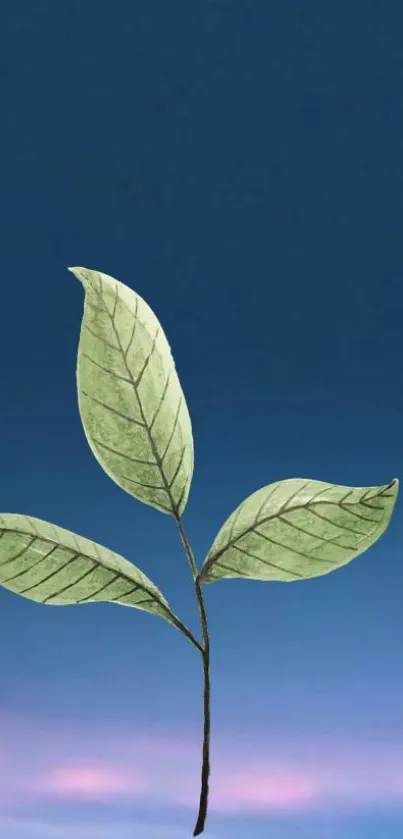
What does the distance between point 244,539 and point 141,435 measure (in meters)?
0.13

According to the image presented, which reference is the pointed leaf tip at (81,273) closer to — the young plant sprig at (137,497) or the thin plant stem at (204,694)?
the young plant sprig at (137,497)

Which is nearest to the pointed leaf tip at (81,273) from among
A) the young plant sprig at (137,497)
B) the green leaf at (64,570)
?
the young plant sprig at (137,497)

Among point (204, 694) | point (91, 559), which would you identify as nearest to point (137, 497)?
point (91, 559)

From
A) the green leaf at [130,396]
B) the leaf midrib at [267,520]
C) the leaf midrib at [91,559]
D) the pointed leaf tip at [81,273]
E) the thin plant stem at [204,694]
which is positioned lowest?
the thin plant stem at [204,694]

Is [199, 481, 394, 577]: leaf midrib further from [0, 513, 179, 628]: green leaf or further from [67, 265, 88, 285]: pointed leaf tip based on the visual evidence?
[67, 265, 88, 285]: pointed leaf tip

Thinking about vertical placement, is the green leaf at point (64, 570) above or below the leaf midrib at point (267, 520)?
below

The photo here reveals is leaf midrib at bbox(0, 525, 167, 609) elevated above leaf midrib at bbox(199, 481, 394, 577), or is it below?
below

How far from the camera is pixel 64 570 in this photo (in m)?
0.82

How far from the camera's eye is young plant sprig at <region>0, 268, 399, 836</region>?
31.6 inches

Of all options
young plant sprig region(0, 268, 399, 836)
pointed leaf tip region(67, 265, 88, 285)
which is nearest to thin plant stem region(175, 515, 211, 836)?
young plant sprig region(0, 268, 399, 836)

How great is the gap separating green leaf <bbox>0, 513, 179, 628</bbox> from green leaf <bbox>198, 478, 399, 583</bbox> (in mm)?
60

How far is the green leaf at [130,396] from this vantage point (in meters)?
0.82

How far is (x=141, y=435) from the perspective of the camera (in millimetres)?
826

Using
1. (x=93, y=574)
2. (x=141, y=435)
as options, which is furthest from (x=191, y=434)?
(x=93, y=574)
